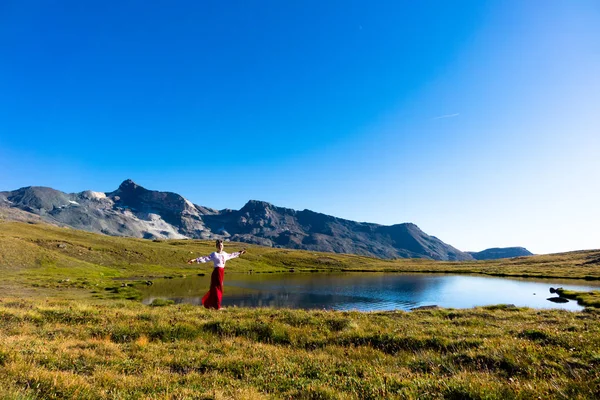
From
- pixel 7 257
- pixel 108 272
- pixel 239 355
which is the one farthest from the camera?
pixel 108 272

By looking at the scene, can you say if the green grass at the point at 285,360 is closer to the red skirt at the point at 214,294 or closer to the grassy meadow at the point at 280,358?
the grassy meadow at the point at 280,358

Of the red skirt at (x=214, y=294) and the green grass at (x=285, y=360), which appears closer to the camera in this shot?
the green grass at (x=285, y=360)

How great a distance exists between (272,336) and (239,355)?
12.2 ft

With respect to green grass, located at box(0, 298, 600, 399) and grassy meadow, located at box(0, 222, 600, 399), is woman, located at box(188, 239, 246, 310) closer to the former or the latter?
grassy meadow, located at box(0, 222, 600, 399)

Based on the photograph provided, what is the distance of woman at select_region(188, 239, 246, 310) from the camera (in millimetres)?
19031

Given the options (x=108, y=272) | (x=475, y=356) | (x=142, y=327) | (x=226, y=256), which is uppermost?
(x=226, y=256)

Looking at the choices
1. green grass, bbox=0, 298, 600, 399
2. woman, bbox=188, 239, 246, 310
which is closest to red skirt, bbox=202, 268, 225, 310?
woman, bbox=188, 239, 246, 310

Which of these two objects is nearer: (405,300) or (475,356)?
(475,356)

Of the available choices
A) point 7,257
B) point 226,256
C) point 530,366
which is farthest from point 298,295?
point 7,257

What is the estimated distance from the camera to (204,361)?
1050cm

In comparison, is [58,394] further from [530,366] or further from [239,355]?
[530,366]

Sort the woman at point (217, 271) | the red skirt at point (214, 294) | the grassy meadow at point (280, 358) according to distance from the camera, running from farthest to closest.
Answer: the red skirt at point (214, 294)
the woman at point (217, 271)
the grassy meadow at point (280, 358)

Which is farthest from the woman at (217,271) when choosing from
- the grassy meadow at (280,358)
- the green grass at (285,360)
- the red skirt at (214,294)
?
the green grass at (285,360)

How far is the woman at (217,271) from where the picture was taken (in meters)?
19.0
